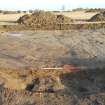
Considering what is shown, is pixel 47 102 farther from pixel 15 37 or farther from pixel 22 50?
pixel 15 37

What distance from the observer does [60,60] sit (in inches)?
439

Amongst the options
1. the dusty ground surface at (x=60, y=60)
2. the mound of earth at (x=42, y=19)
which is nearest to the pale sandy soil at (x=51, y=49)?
the dusty ground surface at (x=60, y=60)

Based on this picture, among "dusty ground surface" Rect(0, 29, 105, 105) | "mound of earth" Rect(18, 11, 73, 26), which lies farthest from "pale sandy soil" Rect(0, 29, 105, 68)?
"mound of earth" Rect(18, 11, 73, 26)

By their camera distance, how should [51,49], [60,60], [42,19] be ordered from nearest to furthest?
[60,60] → [51,49] → [42,19]

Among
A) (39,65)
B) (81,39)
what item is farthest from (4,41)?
(39,65)

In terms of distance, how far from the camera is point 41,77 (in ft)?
31.0

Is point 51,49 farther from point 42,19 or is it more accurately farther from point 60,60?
point 42,19

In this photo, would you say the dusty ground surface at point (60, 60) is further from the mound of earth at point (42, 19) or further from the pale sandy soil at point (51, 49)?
the mound of earth at point (42, 19)

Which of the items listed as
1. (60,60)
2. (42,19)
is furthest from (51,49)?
(42,19)

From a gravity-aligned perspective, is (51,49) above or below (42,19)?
above

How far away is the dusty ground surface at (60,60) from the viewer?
765cm

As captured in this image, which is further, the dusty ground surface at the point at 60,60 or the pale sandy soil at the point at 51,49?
the pale sandy soil at the point at 51,49

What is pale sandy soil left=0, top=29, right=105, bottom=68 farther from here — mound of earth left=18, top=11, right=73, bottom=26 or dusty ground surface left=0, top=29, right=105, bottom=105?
mound of earth left=18, top=11, right=73, bottom=26

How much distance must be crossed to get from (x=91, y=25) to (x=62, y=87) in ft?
37.2
